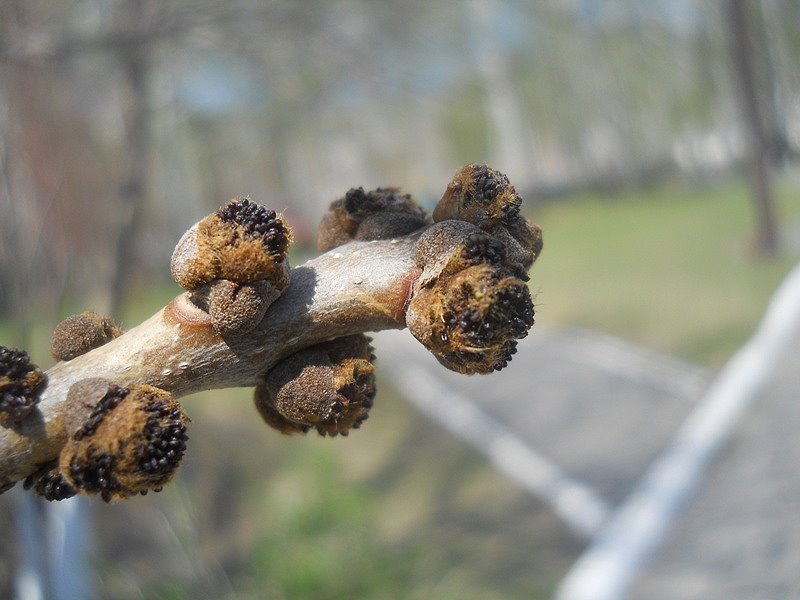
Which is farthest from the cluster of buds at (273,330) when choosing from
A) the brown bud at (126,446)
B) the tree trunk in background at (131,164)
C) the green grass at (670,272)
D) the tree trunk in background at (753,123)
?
the tree trunk in background at (753,123)

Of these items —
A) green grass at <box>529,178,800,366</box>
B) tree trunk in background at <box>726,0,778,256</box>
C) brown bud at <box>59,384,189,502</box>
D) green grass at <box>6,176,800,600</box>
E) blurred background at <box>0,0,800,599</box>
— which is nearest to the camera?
brown bud at <box>59,384,189,502</box>

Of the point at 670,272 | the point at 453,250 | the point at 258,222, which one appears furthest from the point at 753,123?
the point at 258,222

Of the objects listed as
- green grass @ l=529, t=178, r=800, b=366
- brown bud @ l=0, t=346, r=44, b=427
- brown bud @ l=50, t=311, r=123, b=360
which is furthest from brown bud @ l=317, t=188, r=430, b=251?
green grass @ l=529, t=178, r=800, b=366

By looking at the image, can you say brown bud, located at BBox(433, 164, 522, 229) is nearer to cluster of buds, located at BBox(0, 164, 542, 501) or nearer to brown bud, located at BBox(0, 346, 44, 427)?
cluster of buds, located at BBox(0, 164, 542, 501)

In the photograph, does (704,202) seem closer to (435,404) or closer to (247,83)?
(435,404)

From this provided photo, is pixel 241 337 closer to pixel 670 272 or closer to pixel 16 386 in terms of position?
pixel 16 386

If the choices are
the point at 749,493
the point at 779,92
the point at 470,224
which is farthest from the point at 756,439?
the point at 779,92

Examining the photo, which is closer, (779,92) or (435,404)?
(435,404)

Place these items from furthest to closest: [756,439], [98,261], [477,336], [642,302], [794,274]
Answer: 1. [642,302]
2. [794,274]
3. [98,261]
4. [756,439]
5. [477,336]
